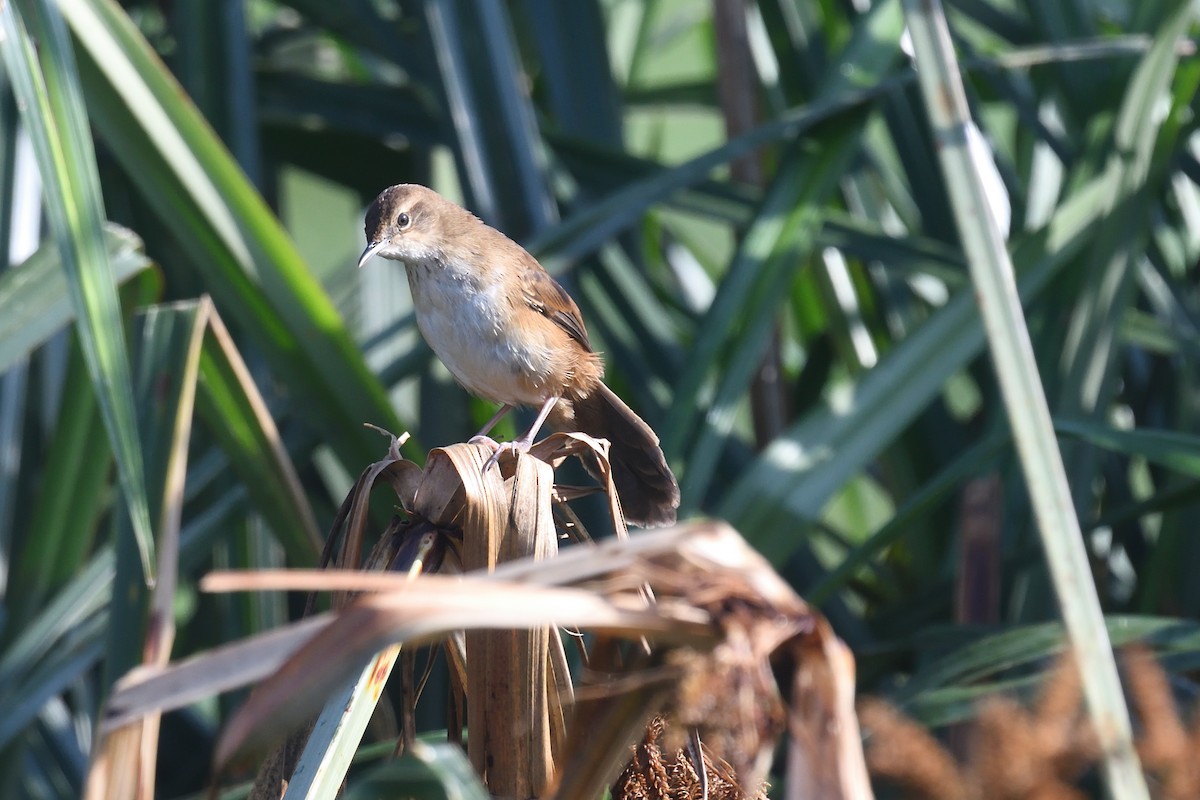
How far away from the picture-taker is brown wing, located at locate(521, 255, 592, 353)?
273cm

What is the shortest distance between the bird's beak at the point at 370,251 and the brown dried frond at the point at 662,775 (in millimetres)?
1471

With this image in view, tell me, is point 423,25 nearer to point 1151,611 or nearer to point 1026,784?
point 1151,611

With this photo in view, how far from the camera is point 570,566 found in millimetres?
907

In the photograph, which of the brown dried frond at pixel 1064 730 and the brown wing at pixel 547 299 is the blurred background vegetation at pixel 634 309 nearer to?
the brown wing at pixel 547 299

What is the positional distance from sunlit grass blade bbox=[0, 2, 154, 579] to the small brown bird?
0.89m

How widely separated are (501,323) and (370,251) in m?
0.32

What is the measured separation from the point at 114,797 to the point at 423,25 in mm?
2403

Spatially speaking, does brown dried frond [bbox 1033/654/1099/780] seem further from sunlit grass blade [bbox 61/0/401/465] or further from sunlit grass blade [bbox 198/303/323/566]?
sunlit grass blade [bbox 61/0/401/465]

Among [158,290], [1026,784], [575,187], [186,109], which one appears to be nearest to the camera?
[1026,784]

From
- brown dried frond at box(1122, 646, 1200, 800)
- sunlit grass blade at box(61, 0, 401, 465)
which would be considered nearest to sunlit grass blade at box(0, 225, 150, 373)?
sunlit grass blade at box(61, 0, 401, 465)

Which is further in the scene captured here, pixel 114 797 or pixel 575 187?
pixel 575 187

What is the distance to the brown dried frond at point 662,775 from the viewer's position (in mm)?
1343

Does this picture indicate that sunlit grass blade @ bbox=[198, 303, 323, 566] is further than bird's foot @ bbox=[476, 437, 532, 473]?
Yes

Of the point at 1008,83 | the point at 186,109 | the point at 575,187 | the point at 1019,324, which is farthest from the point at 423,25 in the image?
the point at 1019,324
